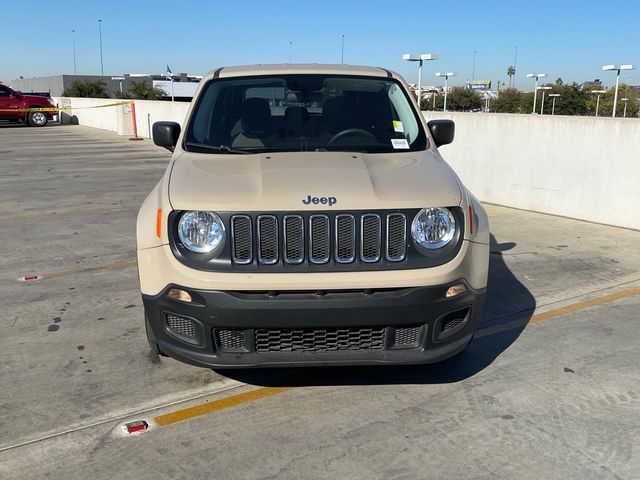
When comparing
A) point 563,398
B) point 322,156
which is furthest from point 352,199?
point 563,398

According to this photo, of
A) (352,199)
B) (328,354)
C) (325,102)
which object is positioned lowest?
(328,354)

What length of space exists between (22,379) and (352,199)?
2.37 meters

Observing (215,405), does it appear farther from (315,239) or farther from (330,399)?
(315,239)

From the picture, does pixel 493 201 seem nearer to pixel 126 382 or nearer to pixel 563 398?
pixel 563 398

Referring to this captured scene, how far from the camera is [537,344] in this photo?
14.3ft

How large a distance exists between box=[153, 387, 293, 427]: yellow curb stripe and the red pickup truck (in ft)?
100.0

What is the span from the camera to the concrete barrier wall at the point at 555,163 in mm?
8188

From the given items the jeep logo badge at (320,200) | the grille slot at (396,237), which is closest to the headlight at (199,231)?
the jeep logo badge at (320,200)

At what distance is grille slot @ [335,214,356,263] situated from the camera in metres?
3.14

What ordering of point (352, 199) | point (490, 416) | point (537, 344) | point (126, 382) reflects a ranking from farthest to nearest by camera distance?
point (537, 344) → point (126, 382) → point (490, 416) → point (352, 199)

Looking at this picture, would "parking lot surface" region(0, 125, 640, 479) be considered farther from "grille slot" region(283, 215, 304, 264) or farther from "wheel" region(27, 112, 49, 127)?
"wheel" region(27, 112, 49, 127)

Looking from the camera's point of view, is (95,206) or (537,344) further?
(95,206)

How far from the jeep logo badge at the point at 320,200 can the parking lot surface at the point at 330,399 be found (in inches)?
46.8

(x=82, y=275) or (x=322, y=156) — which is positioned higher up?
(x=322, y=156)
